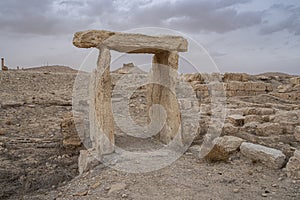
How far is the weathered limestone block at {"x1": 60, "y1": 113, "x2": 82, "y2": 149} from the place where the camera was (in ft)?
23.9

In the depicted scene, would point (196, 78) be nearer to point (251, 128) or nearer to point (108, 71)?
point (251, 128)

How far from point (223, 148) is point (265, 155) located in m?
0.91

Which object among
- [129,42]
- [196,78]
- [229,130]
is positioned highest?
[129,42]

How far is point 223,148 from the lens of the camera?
6.03 m

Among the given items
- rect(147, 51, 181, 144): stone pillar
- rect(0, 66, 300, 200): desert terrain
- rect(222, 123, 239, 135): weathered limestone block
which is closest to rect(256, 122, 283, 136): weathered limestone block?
rect(0, 66, 300, 200): desert terrain

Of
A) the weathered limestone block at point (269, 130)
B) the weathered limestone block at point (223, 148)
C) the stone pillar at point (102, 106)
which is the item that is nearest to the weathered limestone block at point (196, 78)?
the weathered limestone block at point (269, 130)

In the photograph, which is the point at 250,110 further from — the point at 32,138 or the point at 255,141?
the point at 32,138

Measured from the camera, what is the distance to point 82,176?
5391 millimetres

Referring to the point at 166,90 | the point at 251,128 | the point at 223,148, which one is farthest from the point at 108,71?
the point at 251,128

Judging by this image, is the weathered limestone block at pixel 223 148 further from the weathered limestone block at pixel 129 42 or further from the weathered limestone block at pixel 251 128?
the weathered limestone block at pixel 129 42

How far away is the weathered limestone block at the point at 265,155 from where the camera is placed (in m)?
5.15

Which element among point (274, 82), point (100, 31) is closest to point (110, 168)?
point (100, 31)

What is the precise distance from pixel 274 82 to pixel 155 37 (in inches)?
591

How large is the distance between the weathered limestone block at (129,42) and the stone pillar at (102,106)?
227mm
